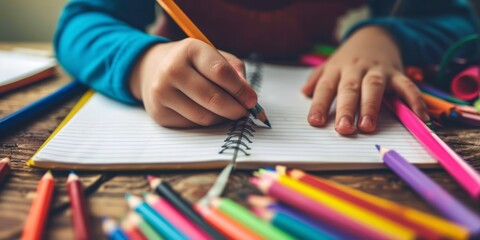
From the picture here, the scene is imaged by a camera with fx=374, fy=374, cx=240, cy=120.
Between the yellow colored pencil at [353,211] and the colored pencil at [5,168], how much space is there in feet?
0.78

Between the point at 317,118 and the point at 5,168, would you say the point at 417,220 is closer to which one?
the point at 317,118

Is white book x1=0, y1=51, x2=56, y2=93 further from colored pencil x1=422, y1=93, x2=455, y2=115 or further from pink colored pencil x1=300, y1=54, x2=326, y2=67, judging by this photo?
colored pencil x1=422, y1=93, x2=455, y2=115

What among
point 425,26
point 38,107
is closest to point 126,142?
point 38,107

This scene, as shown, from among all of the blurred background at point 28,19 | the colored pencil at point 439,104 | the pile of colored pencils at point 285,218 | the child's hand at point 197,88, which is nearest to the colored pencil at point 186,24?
the child's hand at point 197,88

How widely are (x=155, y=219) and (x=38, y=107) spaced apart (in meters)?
0.31

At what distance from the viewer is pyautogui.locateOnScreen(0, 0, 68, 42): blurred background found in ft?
3.75

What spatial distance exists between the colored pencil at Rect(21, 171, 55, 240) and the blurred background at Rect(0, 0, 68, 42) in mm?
1012

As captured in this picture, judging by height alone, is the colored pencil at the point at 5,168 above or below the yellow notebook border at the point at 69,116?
below

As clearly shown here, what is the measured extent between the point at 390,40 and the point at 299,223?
0.43 m

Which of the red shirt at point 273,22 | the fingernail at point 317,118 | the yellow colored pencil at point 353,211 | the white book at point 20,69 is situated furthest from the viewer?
the red shirt at point 273,22

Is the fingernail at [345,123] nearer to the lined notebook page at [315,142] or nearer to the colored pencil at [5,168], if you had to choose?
the lined notebook page at [315,142]

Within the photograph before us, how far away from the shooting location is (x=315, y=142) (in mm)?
365

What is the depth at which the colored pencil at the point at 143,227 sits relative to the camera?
234 millimetres

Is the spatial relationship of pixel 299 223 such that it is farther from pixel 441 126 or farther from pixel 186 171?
pixel 441 126
